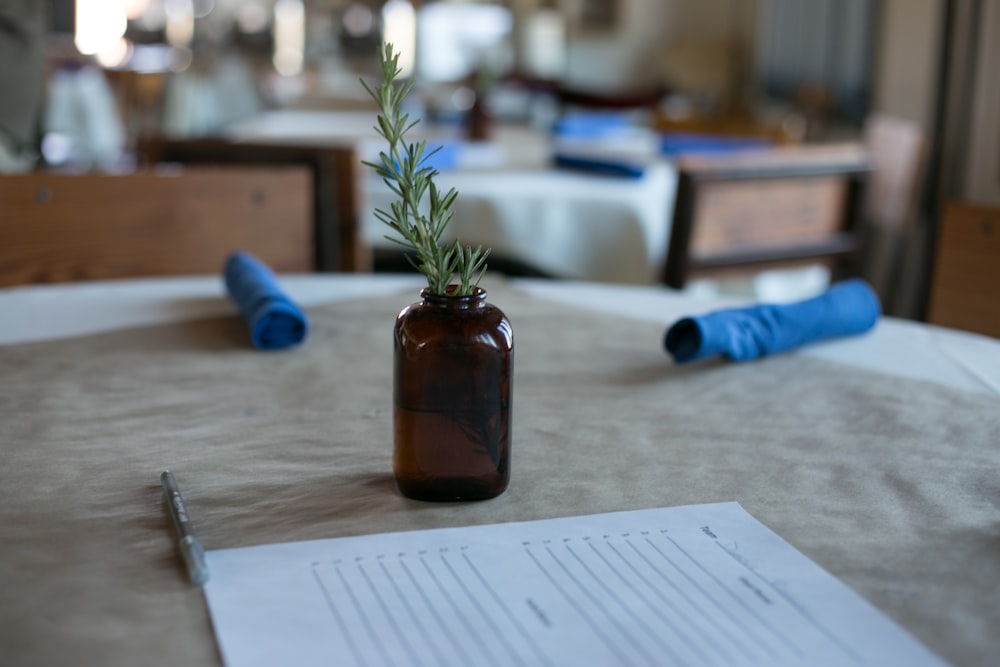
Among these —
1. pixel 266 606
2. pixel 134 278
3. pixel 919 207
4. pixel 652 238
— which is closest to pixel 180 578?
pixel 266 606

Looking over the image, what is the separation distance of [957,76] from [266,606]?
3.32m

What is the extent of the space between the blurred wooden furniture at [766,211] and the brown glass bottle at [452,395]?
54.6 inches

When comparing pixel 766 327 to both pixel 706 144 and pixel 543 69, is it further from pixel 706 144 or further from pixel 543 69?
pixel 543 69

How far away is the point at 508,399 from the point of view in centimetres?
70

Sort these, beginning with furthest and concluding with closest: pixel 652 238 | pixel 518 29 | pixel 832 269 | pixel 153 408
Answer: pixel 518 29, pixel 832 269, pixel 652 238, pixel 153 408

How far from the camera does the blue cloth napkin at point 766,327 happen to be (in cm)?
102

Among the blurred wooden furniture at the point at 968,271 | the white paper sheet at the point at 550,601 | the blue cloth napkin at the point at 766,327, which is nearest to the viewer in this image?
the white paper sheet at the point at 550,601

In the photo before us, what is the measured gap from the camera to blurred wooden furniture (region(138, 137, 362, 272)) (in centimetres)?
194

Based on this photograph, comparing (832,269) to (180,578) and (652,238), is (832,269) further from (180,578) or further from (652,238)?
(180,578)

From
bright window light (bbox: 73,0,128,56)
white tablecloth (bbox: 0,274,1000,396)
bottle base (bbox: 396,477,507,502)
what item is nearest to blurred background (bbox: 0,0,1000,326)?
bright window light (bbox: 73,0,128,56)

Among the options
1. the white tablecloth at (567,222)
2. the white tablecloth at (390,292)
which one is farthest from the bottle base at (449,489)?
the white tablecloth at (567,222)

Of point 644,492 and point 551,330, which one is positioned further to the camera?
point 551,330

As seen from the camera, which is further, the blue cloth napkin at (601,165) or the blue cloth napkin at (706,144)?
the blue cloth napkin at (706,144)

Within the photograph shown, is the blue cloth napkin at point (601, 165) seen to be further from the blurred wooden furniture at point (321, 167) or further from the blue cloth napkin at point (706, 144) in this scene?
the blurred wooden furniture at point (321, 167)
